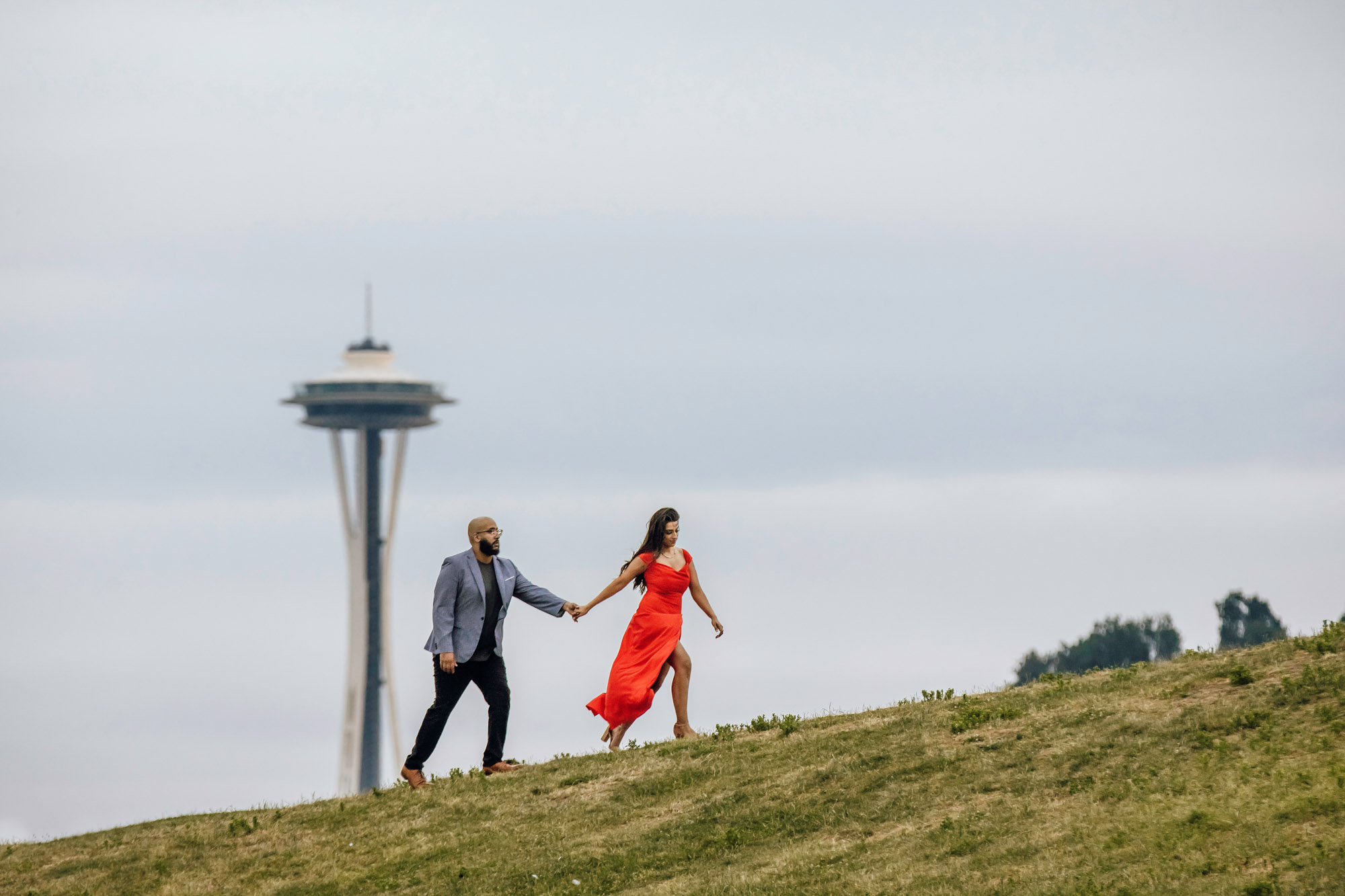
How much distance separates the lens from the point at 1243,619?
11138cm

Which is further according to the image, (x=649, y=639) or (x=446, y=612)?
(x=649, y=639)

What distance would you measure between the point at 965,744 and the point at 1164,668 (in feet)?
8.89

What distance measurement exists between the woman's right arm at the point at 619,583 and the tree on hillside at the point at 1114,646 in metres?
106

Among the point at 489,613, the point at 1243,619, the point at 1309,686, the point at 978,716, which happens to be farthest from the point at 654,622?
the point at 1243,619

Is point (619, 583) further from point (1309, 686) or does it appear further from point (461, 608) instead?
point (1309, 686)

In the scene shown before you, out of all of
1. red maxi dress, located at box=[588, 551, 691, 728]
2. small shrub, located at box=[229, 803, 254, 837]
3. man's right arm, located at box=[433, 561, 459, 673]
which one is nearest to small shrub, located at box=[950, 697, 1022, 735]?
red maxi dress, located at box=[588, 551, 691, 728]

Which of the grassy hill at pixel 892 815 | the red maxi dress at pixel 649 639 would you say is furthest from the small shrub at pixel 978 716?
the red maxi dress at pixel 649 639

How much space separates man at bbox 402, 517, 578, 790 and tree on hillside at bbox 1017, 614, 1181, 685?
107 metres

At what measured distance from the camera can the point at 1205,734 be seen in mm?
14883

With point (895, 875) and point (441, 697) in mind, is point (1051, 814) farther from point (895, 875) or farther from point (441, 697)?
point (441, 697)

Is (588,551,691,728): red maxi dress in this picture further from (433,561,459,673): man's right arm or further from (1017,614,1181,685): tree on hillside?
(1017,614,1181,685): tree on hillside

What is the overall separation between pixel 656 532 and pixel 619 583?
0.68 meters

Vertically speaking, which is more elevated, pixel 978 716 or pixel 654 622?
pixel 654 622

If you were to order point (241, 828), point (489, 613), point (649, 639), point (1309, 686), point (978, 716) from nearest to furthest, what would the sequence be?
point (1309, 686) → point (978, 716) → point (489, 613) → point (241, 828) → point (649, 639)
